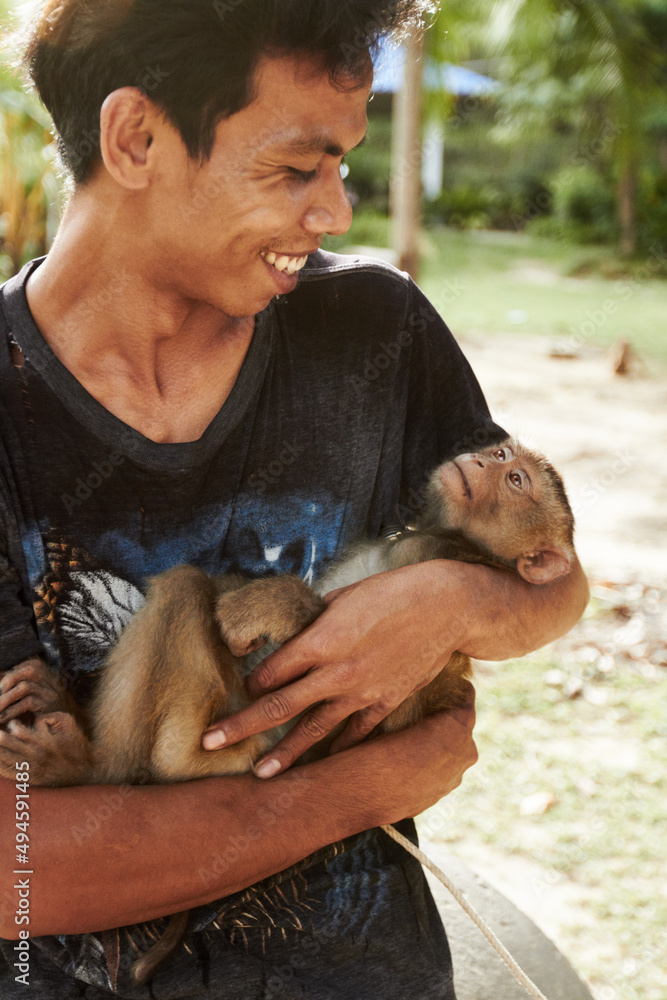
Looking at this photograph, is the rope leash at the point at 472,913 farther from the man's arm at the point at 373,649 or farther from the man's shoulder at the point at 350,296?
the man's shoulder at the point at 350,296

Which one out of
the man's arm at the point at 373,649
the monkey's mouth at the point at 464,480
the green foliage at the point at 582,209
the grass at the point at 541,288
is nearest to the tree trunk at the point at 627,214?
the grass at the point at 541,288

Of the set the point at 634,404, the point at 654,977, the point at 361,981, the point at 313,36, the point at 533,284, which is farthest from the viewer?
the point at 533,284

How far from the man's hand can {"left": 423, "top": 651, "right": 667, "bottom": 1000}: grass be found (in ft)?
6.14

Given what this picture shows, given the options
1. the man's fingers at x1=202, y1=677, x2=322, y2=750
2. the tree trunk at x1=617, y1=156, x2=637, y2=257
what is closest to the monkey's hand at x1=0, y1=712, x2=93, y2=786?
the man's fingers at x1=202, y1=677, x2=322, y2=750

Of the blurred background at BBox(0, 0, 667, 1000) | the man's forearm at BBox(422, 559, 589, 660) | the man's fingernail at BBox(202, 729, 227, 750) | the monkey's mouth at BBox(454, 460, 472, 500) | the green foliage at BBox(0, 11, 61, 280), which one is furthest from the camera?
the green foliage at BBox(0, 11, 61, 280)

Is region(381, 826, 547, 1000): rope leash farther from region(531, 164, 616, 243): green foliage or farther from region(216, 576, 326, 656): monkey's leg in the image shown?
region(531, 164, 616, 243): green foliage

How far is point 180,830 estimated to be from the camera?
1851 millimetres

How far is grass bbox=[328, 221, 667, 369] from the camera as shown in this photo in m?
15.0

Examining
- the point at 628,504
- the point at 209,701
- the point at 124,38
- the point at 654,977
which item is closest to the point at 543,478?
the point at 209,701

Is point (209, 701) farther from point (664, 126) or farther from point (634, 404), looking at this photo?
point (664, 126)

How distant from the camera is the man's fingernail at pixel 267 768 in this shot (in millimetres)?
2016

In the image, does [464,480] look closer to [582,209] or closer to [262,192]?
[262,192]

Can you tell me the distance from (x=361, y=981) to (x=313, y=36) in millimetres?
1999

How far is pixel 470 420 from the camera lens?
8.43 feet
